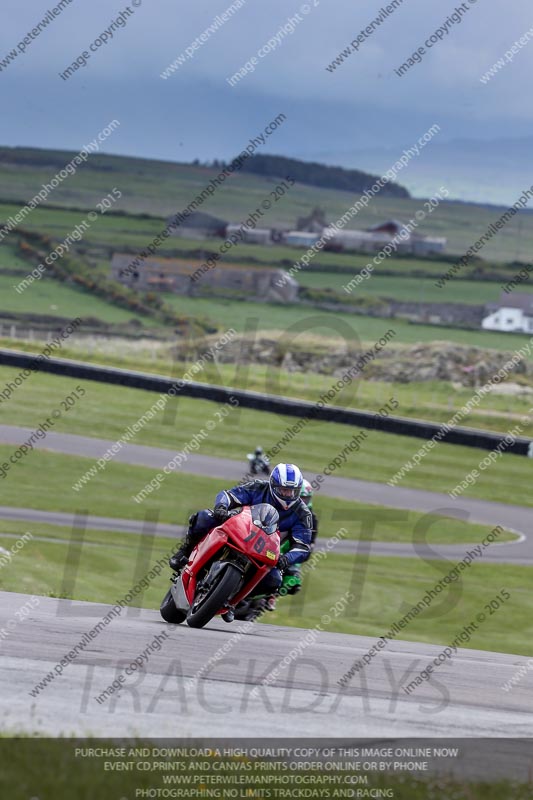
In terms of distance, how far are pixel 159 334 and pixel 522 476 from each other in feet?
135

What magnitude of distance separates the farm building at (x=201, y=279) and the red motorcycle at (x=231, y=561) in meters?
89.8

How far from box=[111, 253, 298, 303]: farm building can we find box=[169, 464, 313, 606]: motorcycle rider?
89.1 m

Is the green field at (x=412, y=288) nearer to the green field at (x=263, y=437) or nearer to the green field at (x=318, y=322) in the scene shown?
the green field at (x=318, y=322)

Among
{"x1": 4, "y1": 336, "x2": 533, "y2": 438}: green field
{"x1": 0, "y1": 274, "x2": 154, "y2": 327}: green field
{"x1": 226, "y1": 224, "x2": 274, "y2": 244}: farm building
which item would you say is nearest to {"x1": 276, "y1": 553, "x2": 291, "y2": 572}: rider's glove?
{"x1": 4, "y1": 336, "x2": 533, "y2": 438}: green field

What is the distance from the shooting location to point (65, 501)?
27750 millimetres

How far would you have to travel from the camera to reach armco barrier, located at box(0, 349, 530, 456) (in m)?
41.1

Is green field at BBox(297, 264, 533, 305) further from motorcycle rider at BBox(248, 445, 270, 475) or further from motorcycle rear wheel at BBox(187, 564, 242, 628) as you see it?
motorcycle rear wheel at BBox(187, 564, 242, 628)

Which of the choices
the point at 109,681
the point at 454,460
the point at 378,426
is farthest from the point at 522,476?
the point at 109,681

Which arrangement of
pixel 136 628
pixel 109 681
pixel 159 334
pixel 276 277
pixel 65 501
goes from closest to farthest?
1. pixel 109 681
2. pixel 136 628
3. pixel 65 501
4. pixel 159 334
5. pixel 276 277

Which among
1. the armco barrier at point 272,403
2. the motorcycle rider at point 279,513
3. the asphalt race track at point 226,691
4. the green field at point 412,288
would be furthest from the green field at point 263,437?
the green field at point 412,288

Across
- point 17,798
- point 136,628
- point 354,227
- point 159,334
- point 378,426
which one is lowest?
point 17,798

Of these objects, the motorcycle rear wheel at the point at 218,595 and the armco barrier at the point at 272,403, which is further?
the armco barrier at the point at 272,403

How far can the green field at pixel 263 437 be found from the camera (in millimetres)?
37125

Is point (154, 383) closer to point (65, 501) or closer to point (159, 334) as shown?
point (65, 501)
